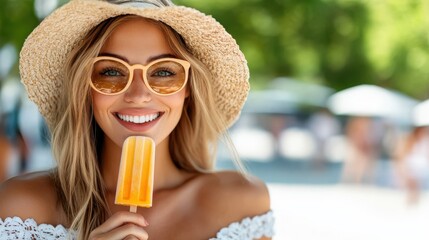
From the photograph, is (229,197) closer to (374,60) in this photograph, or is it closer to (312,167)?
(374,60)

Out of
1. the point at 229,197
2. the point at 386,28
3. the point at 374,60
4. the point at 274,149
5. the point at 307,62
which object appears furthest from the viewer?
the point at 274,149

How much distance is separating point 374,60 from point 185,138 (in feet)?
52.5

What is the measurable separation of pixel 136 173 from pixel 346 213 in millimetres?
10857

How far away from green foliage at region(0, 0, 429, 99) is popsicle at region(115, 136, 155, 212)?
1108 centimetres

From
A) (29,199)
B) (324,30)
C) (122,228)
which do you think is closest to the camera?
(122,228)

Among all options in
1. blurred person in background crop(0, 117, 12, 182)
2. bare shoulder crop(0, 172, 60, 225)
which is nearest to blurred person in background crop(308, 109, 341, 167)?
blurred person in background crop(0, 117, 12, 182)

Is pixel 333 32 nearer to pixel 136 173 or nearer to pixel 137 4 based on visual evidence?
pixel 137 4

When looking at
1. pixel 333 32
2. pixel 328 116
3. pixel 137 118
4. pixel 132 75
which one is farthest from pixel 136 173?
pixel 328 116

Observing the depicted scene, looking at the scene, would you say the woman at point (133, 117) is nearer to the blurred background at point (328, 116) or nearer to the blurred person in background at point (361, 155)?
the blurred background at point (328, 116)

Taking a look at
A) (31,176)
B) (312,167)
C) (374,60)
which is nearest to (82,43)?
(31,176)

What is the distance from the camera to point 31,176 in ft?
10.0

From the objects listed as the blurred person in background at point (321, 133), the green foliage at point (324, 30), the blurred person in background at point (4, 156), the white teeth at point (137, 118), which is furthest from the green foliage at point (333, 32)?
the white teeth at point (137, 118)

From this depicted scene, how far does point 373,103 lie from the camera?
19562 mm

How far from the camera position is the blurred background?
40.6 ft
